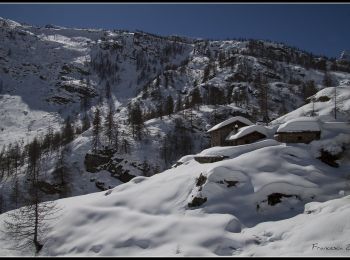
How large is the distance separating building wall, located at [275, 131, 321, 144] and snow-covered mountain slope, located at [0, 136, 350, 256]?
130 inches

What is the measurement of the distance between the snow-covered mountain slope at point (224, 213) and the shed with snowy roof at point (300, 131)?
344 centimetres

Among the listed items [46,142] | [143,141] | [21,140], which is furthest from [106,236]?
[21,140]

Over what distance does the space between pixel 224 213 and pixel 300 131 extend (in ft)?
67.5

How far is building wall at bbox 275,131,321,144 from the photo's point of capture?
164 feet

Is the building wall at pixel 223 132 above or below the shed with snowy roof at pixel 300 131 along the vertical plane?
below

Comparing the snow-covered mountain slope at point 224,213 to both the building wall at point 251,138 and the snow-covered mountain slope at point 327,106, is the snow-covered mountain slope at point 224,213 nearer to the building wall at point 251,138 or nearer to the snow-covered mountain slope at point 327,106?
the building wall at point 251,138

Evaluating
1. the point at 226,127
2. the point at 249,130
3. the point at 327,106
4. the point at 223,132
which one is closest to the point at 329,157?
the point at 249,130

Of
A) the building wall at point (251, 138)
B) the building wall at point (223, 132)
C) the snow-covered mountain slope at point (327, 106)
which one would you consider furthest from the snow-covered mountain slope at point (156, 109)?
the building wall at point (251, 138)

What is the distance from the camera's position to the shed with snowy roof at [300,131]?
49938mm

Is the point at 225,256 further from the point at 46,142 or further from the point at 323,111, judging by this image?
the point at 46,142

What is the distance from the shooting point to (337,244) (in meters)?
25.6

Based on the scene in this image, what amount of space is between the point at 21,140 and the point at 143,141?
6200 cm

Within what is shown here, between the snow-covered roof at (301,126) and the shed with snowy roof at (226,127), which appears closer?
the snow-covered roof at (301,126)

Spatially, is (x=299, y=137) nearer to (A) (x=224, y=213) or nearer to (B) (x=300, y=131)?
(B) (x=300, y=131)
